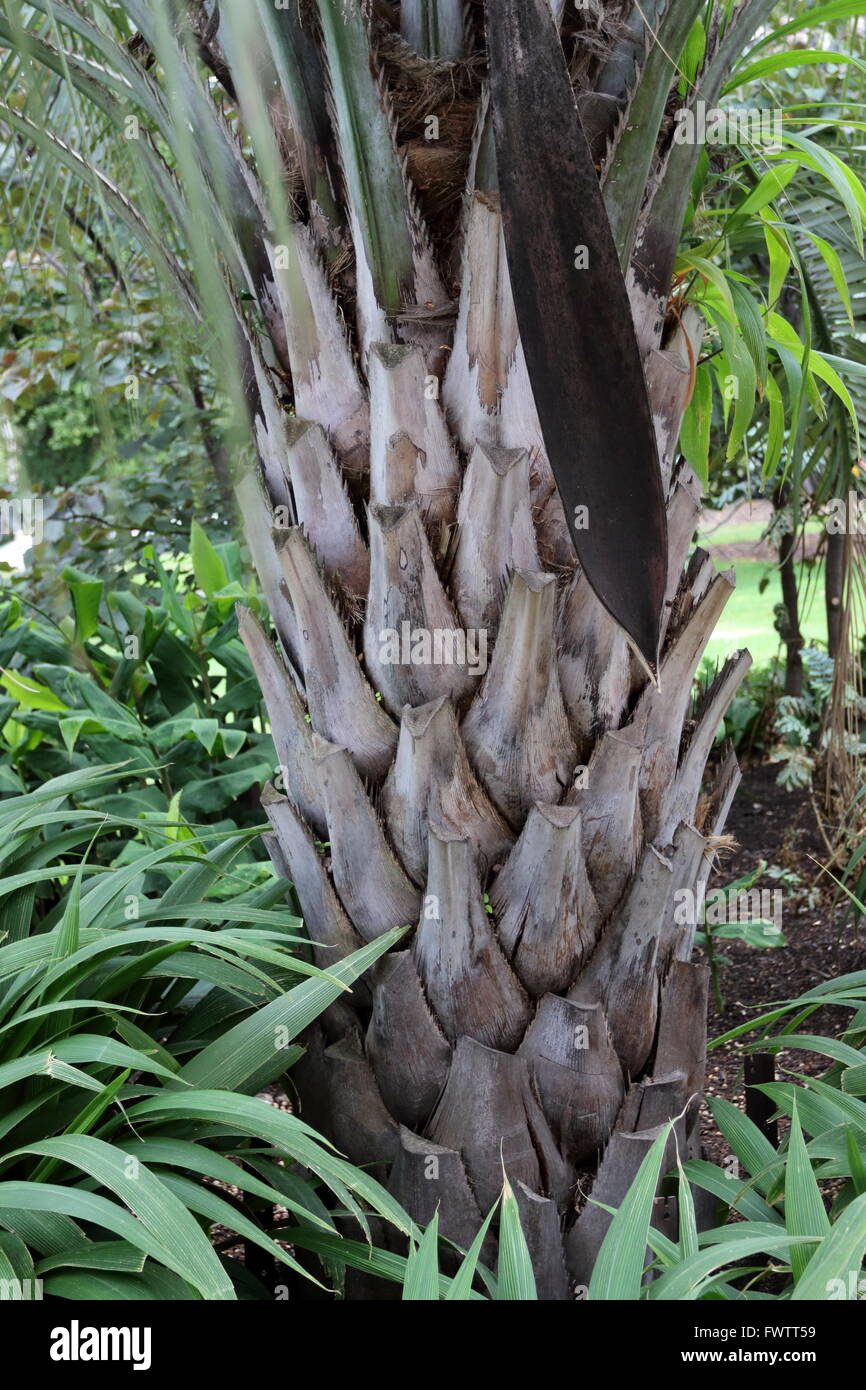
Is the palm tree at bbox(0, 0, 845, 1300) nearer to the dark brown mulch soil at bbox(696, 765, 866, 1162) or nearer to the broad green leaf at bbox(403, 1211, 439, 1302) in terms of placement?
the broad green leaf at bbox(403, 1211, 439, 1302)

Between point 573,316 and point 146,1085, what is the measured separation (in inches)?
38.3

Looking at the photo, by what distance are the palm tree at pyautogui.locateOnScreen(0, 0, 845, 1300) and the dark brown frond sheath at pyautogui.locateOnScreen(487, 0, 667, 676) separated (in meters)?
0.01

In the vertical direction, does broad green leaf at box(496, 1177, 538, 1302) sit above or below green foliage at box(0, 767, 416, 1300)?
below

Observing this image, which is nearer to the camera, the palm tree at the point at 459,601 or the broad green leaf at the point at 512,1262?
the broad green leaf at the point at 512,1262

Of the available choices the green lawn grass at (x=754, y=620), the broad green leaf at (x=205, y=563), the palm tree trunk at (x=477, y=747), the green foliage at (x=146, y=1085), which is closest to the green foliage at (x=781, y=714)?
the green lawn grass at (x=754, y=620)

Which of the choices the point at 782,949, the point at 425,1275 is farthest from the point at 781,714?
the point at 425,1275

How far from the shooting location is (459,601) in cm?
125

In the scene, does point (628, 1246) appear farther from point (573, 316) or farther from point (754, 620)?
point (754, 620)

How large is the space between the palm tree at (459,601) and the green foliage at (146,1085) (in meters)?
0.11

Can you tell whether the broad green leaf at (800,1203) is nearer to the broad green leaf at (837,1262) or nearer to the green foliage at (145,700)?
the broad green leaf at (837,1262)

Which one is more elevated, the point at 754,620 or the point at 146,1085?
the point at 754,620

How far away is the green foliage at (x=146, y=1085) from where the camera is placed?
40.4 inches

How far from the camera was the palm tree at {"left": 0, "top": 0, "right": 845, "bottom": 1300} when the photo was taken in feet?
3.82

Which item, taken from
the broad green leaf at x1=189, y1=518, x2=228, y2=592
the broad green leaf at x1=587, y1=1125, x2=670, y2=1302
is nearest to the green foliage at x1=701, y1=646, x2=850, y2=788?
the broad green leaf at x1=189, y1=518, x2=228, y2=592
